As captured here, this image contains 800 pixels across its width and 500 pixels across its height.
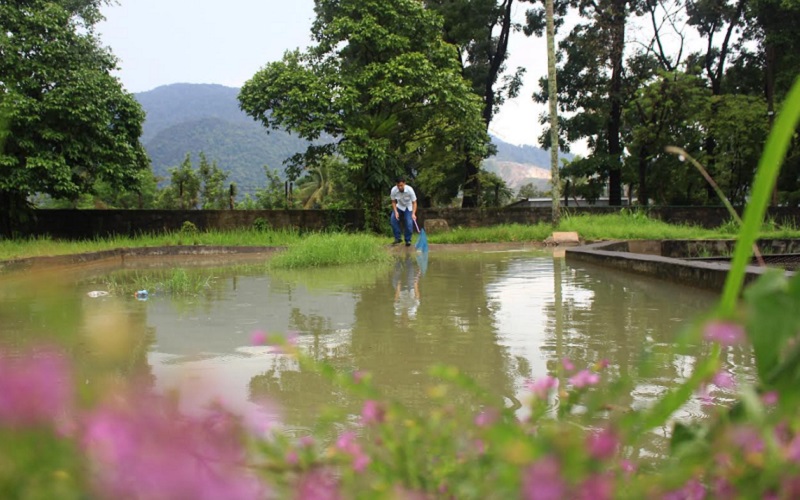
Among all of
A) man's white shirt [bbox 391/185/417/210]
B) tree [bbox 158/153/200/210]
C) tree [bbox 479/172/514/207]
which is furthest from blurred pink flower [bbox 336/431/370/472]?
tree [bbox 158/153/200/210]

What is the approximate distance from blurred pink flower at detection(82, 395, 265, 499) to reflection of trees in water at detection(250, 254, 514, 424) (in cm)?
178

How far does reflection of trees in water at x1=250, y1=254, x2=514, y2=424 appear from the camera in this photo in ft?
8.43

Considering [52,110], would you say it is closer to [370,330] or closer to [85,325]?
[85,325]

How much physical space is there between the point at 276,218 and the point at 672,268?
534 inches

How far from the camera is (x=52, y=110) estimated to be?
47.5 ft

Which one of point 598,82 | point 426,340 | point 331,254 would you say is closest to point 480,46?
point 598,82

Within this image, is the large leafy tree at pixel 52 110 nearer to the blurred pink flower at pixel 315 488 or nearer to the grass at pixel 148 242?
the grass at pixel 148 242

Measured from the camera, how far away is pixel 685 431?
0.71 m

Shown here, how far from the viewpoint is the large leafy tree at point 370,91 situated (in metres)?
16.8

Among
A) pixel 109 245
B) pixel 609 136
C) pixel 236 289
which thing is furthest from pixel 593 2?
pixel 236 289

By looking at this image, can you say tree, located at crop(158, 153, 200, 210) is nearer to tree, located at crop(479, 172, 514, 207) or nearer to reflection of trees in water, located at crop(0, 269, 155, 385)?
tree, located at crop(479, 172, 514, 207)

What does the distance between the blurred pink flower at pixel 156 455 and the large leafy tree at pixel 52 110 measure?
603 inches

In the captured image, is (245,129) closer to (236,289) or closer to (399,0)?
(399,0)

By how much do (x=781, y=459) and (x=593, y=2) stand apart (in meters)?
25.4
